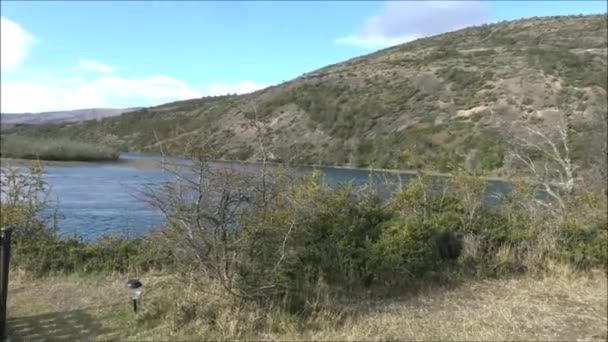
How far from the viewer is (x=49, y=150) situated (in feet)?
115

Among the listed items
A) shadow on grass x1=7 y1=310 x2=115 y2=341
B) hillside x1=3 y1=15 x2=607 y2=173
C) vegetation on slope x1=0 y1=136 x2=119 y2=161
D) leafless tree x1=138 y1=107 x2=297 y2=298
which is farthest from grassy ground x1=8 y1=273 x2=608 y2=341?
hillside x1=3 y1=15 x2=607 y2=173

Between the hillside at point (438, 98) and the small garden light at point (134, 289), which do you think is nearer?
the small garden light at point (134, 289)

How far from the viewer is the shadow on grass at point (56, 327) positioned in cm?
579

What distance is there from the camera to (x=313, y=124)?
55844mm

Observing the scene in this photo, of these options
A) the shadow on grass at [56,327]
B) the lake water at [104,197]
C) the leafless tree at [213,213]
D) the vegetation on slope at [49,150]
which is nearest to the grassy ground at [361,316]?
the shadow on grass at [56,327]

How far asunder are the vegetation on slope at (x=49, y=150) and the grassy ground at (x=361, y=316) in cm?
2128

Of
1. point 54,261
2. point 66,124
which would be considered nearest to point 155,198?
point 54,261

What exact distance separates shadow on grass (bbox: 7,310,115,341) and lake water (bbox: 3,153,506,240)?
55.9 inches

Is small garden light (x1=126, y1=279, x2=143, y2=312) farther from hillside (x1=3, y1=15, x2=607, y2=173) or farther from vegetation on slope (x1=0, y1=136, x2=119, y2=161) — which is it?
hillside (x1=3, y1=15, x2=607, y2=173)

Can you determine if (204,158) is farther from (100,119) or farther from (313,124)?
(100,119)

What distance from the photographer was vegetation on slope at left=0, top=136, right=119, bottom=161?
95.9 feet

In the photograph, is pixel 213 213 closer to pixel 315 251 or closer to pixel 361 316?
pixel 315 251

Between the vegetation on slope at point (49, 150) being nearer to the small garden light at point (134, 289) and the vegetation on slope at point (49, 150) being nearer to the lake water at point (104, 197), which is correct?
the lake water at point (104, 197)

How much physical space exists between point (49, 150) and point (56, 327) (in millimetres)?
31706
